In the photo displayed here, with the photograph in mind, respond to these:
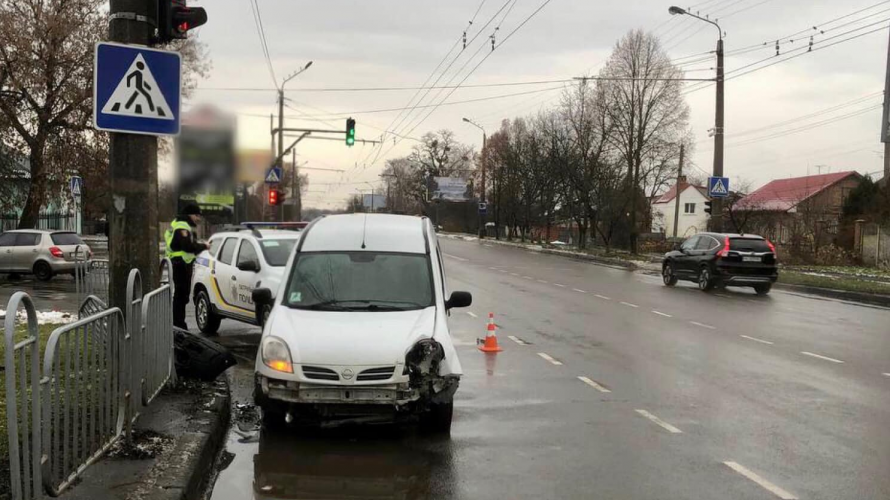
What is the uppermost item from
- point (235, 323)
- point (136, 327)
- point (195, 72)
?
point (195, 72)

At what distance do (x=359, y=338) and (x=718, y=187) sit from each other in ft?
73.5

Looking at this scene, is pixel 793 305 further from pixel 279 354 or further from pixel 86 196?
pixel 86 196

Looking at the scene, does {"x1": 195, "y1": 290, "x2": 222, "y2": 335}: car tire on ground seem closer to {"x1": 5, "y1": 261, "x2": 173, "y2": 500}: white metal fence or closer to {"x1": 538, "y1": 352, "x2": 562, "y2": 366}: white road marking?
{"x1": 538, "y1": 352, "x2": 562, "y2": 366}: white road marking

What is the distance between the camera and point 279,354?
5.96 meters

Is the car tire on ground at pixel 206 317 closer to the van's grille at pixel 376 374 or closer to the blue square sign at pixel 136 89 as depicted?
the blue square sign at pixel 136 89

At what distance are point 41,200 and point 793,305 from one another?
73.9 feet

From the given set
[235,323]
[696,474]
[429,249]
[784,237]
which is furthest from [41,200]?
[784,237]

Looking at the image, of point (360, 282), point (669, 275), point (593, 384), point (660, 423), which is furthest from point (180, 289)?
point (669, 275)

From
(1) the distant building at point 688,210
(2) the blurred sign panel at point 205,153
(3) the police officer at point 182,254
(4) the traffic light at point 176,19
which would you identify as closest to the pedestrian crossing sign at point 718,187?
(2) the blurred sign panel at point 205,153

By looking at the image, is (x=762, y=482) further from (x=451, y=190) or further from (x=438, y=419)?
(x=451, y=190)

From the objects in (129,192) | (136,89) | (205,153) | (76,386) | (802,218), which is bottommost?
(76,386)

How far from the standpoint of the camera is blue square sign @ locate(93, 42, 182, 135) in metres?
5.65

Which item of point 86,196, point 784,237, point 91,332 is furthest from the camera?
point 784,237

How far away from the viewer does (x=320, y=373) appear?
5.81m
